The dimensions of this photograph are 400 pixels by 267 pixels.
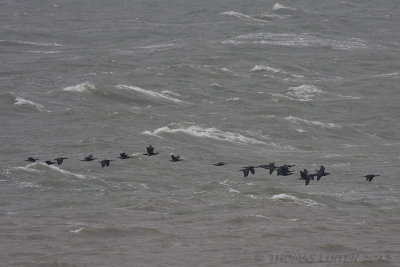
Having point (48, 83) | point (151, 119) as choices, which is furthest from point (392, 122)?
point (48, 83)

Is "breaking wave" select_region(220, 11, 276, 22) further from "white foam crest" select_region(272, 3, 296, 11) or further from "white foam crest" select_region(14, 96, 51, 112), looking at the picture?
"white foam crest" select_region(14, 96, 51, 112)

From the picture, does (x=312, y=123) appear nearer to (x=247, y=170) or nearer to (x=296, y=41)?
(x=247, y=170)

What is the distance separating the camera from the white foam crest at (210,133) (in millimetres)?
64188

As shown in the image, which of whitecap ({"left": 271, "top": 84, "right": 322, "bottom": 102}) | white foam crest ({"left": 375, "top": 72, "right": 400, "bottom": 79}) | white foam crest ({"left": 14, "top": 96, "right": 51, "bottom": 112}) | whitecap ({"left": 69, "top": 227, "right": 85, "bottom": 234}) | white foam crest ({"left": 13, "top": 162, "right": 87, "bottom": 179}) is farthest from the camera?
white foam crest ({"left": 375, "top": 72, "right": 400, "bottom": 79})

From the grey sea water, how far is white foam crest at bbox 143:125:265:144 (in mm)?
139

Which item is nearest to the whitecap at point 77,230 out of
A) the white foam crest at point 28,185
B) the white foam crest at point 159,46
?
the white foam crest at point 28,185

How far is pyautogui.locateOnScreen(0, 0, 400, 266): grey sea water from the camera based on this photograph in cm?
4275

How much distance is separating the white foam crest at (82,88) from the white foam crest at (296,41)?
27.2 metres

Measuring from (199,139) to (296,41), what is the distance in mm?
41470

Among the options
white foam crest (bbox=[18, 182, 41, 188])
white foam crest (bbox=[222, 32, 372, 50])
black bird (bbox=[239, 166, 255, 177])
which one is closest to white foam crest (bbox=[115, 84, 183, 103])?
white foam crest (bbox=[18, 182, 41, 188])

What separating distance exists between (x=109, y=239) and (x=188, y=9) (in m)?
91.5

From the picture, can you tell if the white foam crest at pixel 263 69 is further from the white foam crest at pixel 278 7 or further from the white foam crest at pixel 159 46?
the white foam crest at pixel 278 7

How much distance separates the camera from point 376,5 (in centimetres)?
13475

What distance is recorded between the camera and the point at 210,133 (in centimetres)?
6519
